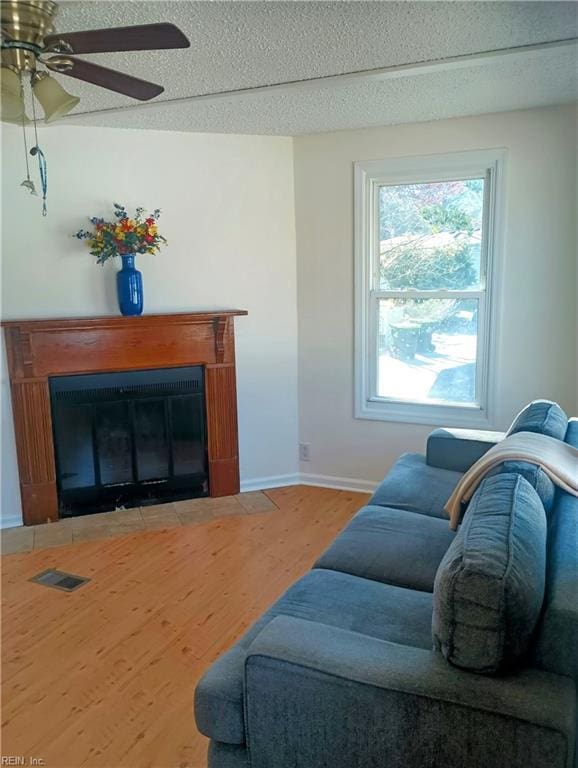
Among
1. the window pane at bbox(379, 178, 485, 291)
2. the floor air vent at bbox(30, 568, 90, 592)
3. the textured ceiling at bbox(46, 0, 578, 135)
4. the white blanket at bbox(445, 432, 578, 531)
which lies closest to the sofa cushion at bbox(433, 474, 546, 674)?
the white blanket at bbox(445, 432, 578, 531)

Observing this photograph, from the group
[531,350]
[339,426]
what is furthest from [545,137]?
[339,426]

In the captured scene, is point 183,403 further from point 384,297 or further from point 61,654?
point 61,654

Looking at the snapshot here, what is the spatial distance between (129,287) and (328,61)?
1.73 metres

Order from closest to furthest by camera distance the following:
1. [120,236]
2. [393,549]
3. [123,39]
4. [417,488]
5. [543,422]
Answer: [123,39]
[393,549]
[543,422]
[417,488]
[120,236]

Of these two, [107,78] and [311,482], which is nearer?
[107,78]

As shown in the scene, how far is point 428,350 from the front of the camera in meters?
3.84

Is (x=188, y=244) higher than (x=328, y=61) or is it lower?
lower

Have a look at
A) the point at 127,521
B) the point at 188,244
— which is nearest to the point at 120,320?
the point at 188,244

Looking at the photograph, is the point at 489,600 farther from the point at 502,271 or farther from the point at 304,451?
the point at 304,451

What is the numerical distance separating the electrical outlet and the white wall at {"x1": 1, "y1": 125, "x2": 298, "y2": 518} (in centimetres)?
7

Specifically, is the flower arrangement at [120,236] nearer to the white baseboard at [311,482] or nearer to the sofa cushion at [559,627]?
the white baseboard at [311,482]

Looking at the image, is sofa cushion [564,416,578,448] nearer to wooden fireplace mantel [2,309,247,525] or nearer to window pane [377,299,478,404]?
window pane [377,299,478,404]

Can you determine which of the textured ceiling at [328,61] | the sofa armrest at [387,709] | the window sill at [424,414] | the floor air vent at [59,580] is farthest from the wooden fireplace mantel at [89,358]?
the sofa armrest at [387,709]

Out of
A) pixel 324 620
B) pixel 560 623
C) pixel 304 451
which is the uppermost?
pixel 560 623
